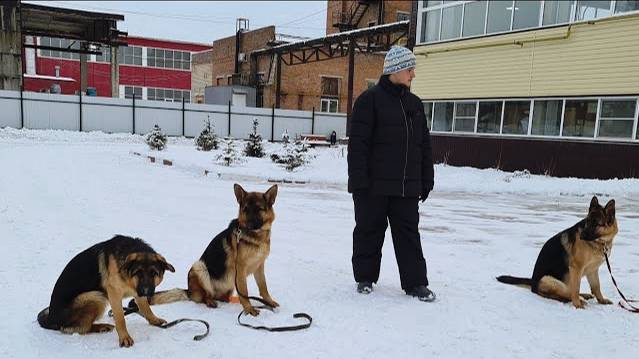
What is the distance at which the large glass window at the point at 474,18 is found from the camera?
1742 cm

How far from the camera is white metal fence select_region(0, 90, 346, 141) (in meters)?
26.2

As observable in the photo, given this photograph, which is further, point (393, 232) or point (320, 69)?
point (320, 69)

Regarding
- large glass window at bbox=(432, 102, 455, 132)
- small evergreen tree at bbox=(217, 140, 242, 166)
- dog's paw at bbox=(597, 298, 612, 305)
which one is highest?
large glass window at bbox=(432, 102, 455, 132)

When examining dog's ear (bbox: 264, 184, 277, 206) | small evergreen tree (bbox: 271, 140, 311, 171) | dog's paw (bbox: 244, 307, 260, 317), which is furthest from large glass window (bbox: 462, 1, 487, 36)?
dog's paw (bbox: 244, 307, 260, 317)

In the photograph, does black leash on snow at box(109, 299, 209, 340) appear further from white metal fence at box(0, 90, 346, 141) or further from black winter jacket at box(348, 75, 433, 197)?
white metal fence at box(0, 90, 346, 141)

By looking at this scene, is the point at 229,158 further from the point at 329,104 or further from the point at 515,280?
the point at 329,104

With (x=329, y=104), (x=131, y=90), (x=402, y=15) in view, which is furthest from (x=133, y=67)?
(x=402, y=15)

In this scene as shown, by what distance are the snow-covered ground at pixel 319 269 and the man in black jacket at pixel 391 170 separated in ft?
1.03

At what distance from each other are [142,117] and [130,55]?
2607 cm

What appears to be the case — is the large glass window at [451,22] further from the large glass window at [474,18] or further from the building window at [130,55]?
the building window at [130,55]

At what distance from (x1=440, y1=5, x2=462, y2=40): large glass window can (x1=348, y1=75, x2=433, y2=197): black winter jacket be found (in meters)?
15.4

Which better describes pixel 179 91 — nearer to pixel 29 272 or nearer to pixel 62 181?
pixel 62 181

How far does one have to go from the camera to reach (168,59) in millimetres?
52969

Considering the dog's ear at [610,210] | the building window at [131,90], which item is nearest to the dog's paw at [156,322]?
the dog's ear at [610,210]
